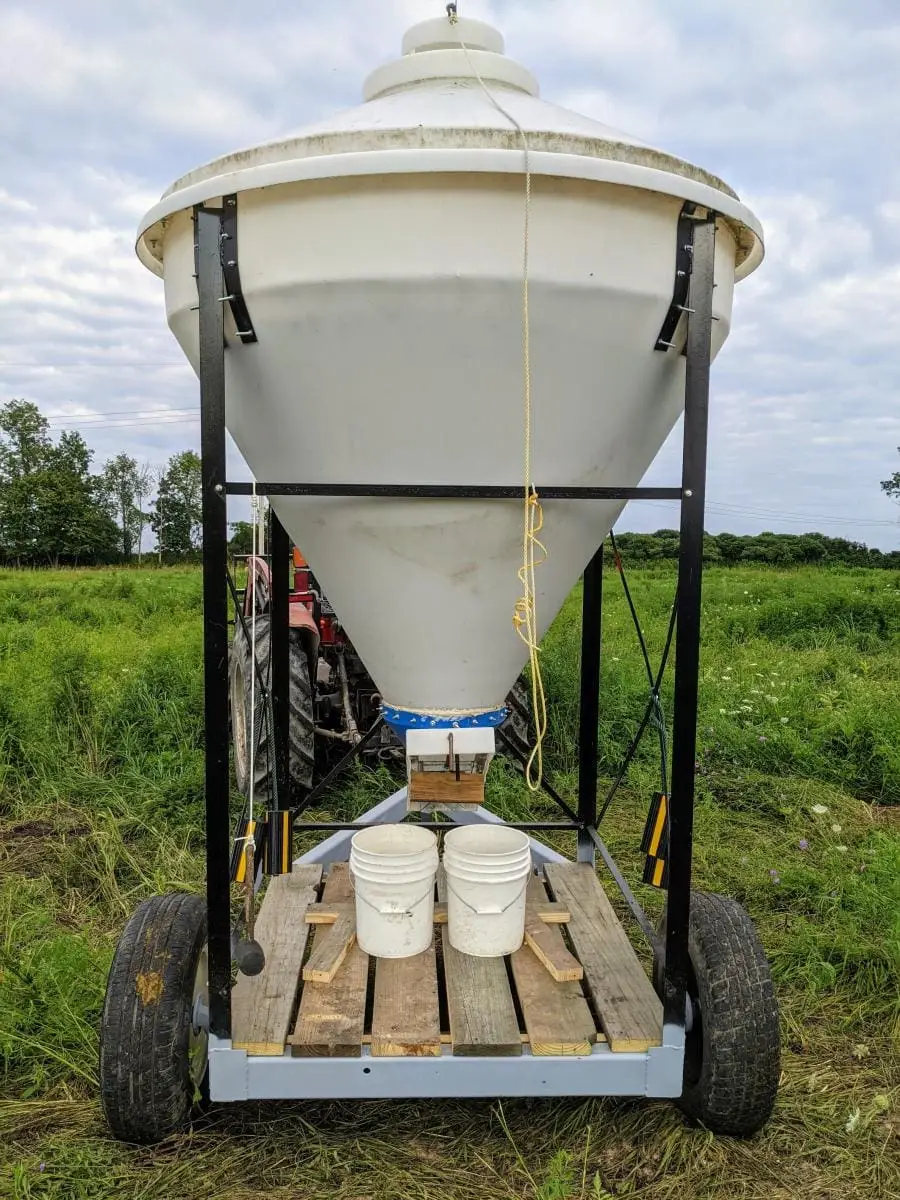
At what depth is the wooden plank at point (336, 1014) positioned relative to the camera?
7.64 ft

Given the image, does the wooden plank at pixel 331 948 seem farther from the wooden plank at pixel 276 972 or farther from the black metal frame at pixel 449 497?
the black metal frame at pixel 449 497

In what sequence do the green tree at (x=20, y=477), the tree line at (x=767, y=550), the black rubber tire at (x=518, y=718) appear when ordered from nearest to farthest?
the black rubber tire at (x=518, y=718)
the tree line at (x=767, y=550)
the green tree at (x=20, y=477)

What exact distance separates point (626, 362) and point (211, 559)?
47.9 inches

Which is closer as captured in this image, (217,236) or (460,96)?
(217,236)

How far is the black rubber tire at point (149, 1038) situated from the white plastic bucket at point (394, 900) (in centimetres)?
53

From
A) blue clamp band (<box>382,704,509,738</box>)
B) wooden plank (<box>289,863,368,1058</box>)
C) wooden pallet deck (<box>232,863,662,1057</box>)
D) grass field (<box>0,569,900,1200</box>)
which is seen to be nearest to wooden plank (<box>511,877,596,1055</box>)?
wooden pallet deck (<box>232,863,662,1057</box>)

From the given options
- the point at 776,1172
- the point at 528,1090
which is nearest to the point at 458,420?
the point at 528,1090

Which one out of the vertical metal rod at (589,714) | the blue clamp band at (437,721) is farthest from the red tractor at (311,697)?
the blue clamp band at (437,721)

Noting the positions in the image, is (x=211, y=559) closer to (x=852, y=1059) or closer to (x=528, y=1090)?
(x=528, y=1090)

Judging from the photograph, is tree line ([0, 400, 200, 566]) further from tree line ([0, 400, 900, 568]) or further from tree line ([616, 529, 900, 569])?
tree line ([616, 529, 900, 569])

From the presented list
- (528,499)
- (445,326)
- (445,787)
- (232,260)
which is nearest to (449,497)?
(528,499)

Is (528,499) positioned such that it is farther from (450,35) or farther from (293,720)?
(293,720)

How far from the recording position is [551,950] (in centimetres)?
285

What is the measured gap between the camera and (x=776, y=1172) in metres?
2.39
